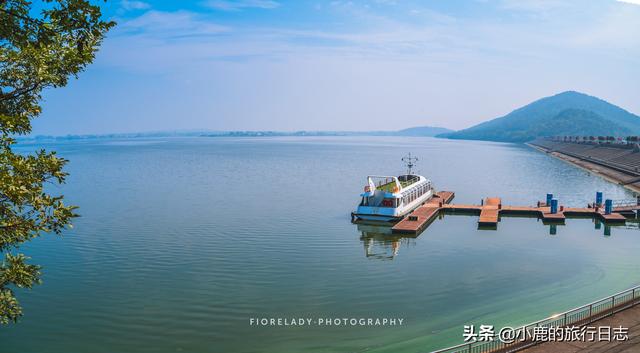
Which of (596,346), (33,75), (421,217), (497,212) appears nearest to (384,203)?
(421,217)

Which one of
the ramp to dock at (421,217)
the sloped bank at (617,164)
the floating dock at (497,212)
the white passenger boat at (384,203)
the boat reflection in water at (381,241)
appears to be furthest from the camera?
the sloped bank at (617,164)

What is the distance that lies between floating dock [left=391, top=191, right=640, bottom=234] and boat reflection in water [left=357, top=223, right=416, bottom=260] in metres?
1.39

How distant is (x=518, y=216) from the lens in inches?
2296

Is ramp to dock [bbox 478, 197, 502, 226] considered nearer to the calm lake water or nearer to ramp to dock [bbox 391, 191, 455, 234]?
the calm lake water

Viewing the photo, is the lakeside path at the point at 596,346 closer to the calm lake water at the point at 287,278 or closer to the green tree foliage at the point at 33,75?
the calm lake water at the point at 287,278

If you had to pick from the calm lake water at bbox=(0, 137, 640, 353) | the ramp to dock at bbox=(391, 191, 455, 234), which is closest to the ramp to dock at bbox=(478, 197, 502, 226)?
the calm lake water at bbox=(0, 137, 640, 353)

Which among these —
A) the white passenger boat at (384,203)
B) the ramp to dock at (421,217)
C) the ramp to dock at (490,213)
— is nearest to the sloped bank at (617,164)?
the ramp to dock at (490,213)

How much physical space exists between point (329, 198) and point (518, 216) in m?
26.5

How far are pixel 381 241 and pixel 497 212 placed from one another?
20626 millimetres

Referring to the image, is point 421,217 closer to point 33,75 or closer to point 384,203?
point 384,203

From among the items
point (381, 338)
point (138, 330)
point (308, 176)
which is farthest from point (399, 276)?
point (308, 176)

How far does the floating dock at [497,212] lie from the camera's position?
51066 mm

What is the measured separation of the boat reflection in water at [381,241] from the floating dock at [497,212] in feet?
4.55

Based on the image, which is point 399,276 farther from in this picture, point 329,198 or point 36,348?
point 329,198
